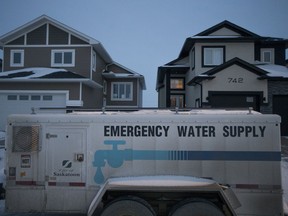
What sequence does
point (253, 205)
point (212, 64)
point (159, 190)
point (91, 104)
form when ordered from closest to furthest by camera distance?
point (159, 190) → point (253, 205) → point (212, 64) → point (91, 104)

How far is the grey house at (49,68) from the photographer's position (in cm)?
1991

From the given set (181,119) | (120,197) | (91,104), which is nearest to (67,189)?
(120,197)

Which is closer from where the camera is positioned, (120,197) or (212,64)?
(120,197)

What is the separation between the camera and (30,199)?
5.17 meters

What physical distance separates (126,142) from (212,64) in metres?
18.4

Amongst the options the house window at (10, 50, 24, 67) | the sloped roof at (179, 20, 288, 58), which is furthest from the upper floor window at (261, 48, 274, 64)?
the house window at (10, 50, 24, 67)

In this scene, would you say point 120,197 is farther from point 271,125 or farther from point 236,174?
point 271,125

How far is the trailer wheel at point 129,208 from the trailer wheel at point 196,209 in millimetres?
475

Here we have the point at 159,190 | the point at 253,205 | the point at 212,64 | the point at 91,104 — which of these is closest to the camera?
the point at 159,190

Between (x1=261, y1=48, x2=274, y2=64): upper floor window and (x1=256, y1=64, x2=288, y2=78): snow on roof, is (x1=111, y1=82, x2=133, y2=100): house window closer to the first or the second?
(x1=261, y1=48, x2=274, y2=64): upper floor window

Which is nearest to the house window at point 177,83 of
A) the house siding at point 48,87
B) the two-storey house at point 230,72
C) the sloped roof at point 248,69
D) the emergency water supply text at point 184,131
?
the two-storey house at point 230,72

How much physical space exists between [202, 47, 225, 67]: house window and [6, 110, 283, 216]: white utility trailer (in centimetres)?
1765

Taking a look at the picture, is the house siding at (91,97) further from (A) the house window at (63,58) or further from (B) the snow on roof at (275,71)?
(B) the snow on roof at (275,71)

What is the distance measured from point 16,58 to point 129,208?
21.9 metres
